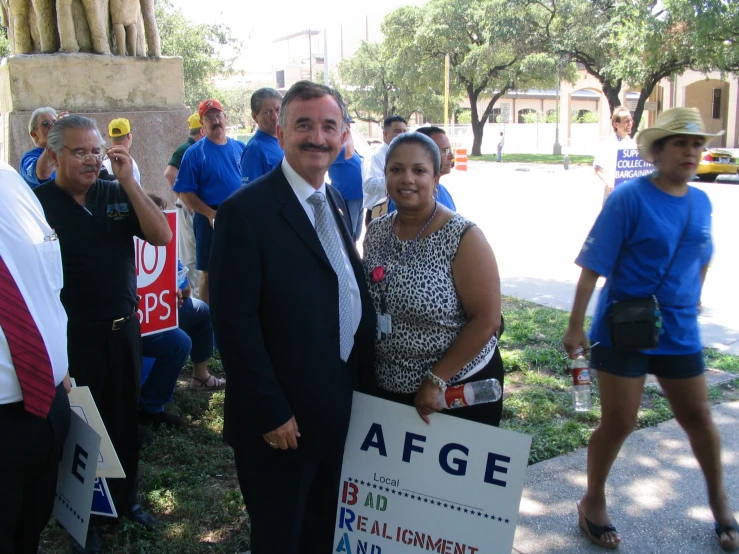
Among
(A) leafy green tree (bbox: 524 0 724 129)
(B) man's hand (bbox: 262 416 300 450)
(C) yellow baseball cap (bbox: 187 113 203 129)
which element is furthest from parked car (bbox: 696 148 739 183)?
(B) man's hand (bbox: 262 416 300 450)

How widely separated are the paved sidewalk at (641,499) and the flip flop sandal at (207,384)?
2518mm

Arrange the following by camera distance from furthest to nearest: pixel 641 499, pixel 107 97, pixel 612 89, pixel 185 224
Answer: pixel 612 89 < pixel 185 224 < pixel 107 97 < pixel 641 499

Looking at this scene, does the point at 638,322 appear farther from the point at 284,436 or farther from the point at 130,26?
the point at 130,26

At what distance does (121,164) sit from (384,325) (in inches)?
55.2

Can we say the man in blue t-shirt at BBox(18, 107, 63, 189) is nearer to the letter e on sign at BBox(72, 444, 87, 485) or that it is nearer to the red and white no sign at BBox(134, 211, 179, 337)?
the red and white no sign at BBox(134, 211, 179, 337)

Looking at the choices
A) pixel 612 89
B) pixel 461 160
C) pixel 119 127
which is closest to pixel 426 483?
pixel 119 127

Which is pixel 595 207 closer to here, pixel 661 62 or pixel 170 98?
Result: pixel 170 98

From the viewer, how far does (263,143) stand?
5617 mm

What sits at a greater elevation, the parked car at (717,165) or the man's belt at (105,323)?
the man's belt at (105,323)

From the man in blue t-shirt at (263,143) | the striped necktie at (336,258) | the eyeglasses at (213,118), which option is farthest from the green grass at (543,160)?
the striped necktie at (336,258)

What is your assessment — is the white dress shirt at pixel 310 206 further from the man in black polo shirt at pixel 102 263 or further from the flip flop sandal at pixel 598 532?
the flip flop sandal at pixel 598 532

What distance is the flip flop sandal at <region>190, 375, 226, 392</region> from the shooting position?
17.7 ft

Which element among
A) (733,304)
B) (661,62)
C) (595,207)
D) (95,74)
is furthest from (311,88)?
(661,62)

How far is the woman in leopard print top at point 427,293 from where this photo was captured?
259 cm
